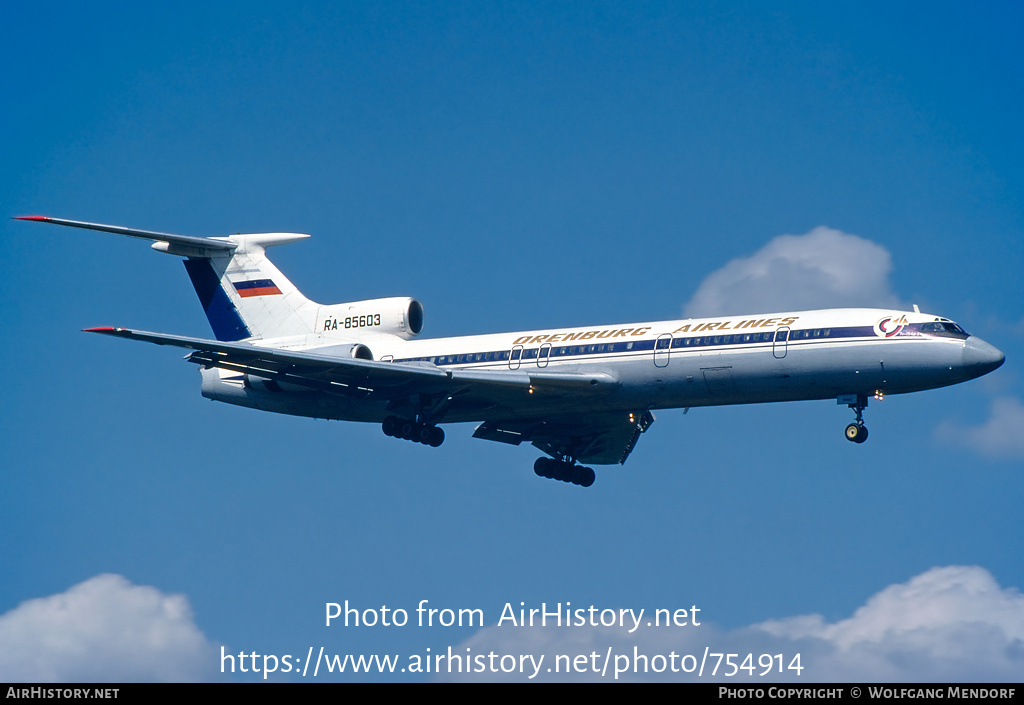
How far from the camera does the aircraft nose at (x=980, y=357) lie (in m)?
30.7

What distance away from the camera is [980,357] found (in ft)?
101

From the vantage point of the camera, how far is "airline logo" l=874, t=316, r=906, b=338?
31.1 meters

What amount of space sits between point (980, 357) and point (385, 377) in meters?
14.3

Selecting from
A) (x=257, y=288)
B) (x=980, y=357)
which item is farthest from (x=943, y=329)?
(x=257, y=288)

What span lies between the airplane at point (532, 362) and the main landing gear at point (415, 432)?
1.5 inches

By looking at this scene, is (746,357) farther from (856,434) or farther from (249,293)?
(249,293)

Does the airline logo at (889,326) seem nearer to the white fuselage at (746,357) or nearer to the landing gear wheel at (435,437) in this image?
the white fuselage at (746,357)

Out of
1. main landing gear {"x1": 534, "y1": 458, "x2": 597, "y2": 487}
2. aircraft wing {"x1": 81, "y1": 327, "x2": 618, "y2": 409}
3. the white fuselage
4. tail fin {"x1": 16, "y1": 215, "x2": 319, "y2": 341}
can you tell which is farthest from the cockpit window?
tail fin {"x1": 16, "y1": 215, "x2": 319, "y2": 341}

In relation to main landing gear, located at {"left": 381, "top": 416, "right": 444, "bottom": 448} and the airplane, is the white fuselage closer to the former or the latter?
the airplane

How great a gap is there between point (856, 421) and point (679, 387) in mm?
4186

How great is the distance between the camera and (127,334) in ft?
103

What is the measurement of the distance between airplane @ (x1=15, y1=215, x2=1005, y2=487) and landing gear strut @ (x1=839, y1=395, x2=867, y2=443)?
0.03 m
